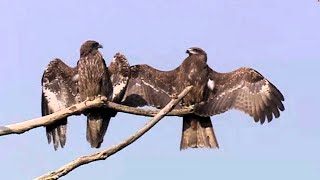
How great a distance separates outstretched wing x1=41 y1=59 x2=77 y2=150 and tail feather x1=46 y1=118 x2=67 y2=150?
1190 millimetres

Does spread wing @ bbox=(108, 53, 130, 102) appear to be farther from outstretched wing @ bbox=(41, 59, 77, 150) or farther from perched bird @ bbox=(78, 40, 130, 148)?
outstretched wing @ bbox=(41, 59, 77, 150)

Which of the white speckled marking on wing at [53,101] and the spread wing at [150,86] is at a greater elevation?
the spread wing at [150,86]

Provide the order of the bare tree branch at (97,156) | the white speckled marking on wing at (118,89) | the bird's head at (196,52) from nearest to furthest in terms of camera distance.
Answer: the bare tree branch at (97,156) < the white speckled marking on wing at (118,89) < the bird's head at (196,52)

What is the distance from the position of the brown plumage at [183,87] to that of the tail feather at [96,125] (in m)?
1.97

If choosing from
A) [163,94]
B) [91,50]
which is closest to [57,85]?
[91,50]

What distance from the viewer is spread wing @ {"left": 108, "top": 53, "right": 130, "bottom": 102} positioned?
40.8 feet

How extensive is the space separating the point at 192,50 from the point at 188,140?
1.63 meters

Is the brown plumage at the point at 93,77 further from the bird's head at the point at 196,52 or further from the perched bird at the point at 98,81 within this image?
the bird's head at the point at 196,52

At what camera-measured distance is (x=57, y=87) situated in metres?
12.8

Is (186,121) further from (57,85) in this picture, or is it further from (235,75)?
(57,85)

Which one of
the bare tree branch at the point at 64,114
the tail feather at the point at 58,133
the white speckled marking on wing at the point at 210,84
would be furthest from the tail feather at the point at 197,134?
the tail feather at the point at 58,133

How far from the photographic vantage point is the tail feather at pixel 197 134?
1306cm

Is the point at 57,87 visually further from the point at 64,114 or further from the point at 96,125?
the point at 64,114

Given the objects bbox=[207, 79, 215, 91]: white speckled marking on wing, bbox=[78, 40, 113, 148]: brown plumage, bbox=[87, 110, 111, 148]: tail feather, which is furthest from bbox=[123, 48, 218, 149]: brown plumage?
bbox=[87, 110, 111, 148]: tail feather
